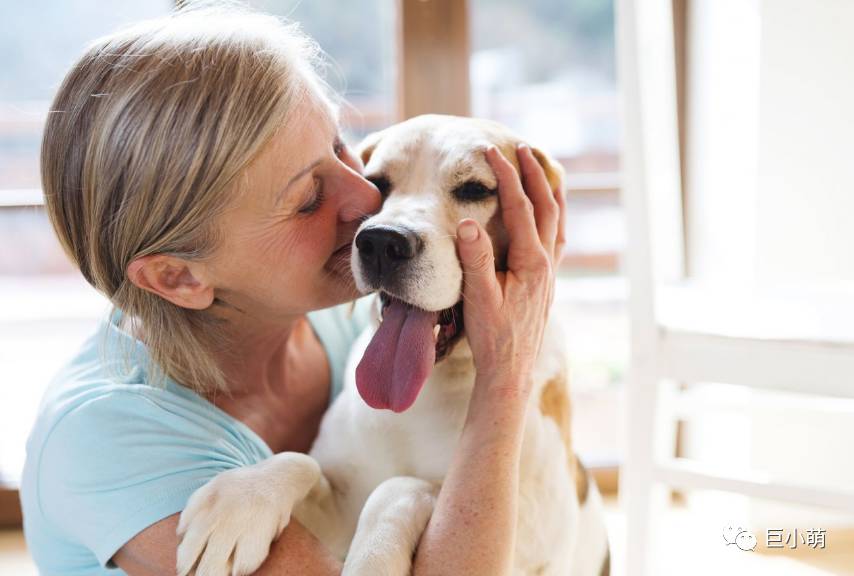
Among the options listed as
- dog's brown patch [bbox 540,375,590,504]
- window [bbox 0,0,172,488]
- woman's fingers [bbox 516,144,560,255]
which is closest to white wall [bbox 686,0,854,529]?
dog's brown patch [bbox 540,375,590,504]

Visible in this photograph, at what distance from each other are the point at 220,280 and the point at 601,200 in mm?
1803

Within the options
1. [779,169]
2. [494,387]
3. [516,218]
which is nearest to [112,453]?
[494,387]

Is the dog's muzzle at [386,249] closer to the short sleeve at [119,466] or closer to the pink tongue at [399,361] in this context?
the pink tongue at [399,361]

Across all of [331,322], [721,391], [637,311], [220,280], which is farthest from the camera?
[721,391]

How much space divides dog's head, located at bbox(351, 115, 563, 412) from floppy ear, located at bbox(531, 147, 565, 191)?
0.18 ft

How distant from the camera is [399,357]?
Result: 102 centimetres

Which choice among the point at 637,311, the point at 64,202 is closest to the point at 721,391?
the point at 637,311

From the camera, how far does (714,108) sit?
2.23m

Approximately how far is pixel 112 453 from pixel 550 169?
0.72m

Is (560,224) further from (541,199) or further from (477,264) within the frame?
(477,264)

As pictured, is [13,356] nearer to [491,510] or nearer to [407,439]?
[407,439]

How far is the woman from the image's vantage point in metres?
0.95

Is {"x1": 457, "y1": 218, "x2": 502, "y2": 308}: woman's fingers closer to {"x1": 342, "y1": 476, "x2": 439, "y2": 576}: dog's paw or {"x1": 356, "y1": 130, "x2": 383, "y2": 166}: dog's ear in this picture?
{"x1": 342, "y1": 476, "x2": 439, "y2": 576}: dog's paw

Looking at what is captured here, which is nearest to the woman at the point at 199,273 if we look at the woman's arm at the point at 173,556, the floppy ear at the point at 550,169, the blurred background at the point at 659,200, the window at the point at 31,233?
the woman's arm at the point at 173,556
